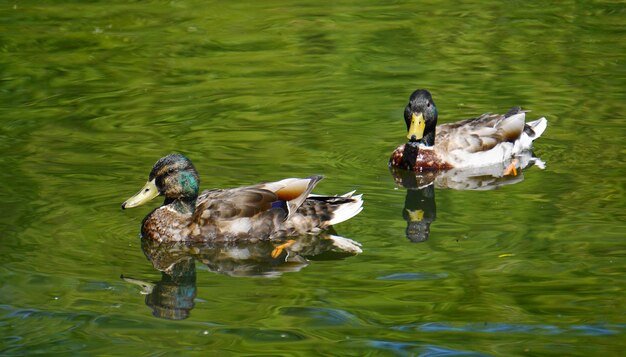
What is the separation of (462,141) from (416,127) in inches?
18.8

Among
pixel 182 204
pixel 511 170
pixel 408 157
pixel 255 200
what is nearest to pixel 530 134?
pixel 511 170

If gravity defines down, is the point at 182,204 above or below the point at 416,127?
above

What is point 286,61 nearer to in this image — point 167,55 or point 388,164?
point 167,55

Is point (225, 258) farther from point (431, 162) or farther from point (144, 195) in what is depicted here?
point (431, 162)

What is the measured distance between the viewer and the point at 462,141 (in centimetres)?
1284

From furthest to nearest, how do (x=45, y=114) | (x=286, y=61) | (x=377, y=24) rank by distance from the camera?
(x=377, y=24), (x=286, y=61), (x=45, y=114)

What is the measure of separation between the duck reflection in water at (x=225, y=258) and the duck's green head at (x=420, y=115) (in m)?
2.54

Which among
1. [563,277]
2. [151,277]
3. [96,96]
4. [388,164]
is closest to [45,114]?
[96,96]

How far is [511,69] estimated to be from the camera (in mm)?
15539

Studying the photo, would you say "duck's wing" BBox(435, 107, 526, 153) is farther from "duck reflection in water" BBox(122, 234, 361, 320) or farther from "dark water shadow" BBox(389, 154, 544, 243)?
"duck reflection in water" BBox(122, 234, 361, 320)

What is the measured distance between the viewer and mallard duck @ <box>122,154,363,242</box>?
34.1ft

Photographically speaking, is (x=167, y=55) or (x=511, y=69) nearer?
(x=511, y=69)

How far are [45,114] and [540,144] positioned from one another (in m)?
5.40

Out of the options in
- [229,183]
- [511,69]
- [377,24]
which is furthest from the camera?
[377,24]
